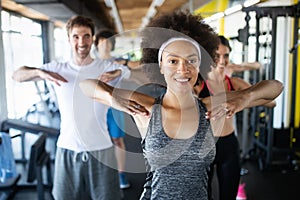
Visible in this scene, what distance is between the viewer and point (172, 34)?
0.93m

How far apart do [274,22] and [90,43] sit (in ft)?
6.61

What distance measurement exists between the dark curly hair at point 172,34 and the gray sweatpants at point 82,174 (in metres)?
0.59

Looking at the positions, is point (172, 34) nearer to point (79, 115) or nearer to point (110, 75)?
point (110, 75)

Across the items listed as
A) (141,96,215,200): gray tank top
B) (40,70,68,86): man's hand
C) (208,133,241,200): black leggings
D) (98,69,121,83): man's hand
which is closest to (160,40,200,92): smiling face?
(141,96,215,200): gray tank top

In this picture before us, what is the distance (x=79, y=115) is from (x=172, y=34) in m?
0.69

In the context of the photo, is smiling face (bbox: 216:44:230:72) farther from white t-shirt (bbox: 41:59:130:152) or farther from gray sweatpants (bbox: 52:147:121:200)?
gray sweatpants (bbox: 52:147:121:200)

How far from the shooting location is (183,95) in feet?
3.14

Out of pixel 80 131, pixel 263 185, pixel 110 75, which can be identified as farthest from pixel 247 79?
pixel 80 131

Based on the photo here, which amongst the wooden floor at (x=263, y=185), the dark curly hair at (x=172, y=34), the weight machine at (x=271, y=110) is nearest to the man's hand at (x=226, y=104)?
the dark curly hair at (x=172, y=34)

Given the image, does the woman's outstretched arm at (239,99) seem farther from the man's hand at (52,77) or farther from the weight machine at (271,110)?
the weight machine at (271,110)

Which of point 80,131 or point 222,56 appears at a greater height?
point 222,56

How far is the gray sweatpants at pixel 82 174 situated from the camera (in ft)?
4.80

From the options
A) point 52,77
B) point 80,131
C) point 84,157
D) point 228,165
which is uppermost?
point 52,77

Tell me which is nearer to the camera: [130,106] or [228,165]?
[130,106]
